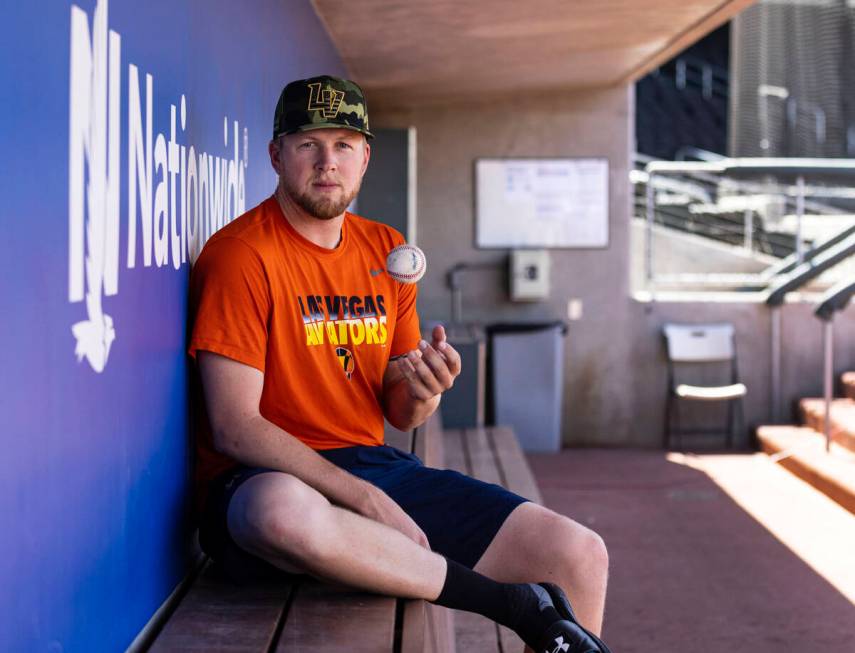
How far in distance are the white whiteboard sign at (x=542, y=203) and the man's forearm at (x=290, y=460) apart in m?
5.83

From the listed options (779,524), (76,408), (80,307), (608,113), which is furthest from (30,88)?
(608,113)

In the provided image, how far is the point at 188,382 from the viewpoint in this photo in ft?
7.86

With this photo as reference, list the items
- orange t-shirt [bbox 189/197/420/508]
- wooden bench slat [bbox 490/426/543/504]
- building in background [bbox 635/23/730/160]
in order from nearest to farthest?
orange t-shirt [bbox 189/197/420/508] → wooden bench slat [bbox 490/426/543/504] → building in background [bbox 635/23/730/160]

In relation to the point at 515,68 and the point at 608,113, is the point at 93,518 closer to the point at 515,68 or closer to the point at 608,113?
the point at 515,68

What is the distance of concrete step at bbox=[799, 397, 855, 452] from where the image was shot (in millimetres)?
6391

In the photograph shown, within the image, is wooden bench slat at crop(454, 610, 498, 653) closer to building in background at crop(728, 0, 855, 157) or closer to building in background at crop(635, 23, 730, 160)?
building in background at crop(728, 0, 855, 157)

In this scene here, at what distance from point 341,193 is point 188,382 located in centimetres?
56

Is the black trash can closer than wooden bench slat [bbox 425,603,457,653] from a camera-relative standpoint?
No

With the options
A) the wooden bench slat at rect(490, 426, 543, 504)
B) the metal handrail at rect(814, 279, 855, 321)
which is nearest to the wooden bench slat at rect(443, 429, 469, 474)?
the wooden bench slat at rect(490, 426, 543, 504)

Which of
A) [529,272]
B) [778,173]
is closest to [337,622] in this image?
[529,272]

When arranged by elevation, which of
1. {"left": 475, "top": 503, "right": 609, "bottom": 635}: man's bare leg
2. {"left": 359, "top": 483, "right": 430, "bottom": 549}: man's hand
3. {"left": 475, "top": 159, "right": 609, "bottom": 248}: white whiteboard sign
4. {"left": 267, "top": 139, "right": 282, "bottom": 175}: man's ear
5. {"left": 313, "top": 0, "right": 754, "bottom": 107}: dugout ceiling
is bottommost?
{"left": 475, "top": 503, "right": 609, "bottom": 635}: man's bare leg

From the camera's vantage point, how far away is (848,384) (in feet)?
24.4

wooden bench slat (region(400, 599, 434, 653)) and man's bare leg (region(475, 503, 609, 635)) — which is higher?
man's bare leg (region(475, 503, 609, 635))

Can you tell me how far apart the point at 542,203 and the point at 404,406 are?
5.51 metres
